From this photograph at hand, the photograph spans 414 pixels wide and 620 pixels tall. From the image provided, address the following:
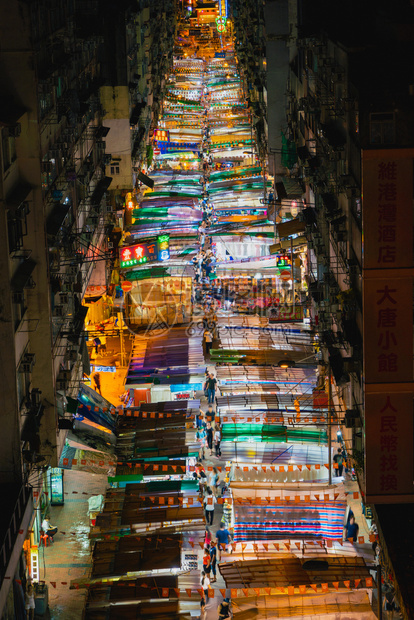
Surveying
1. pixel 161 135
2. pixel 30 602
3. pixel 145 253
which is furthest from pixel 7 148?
pixel 161 135

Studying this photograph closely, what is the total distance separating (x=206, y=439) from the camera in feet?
93.0

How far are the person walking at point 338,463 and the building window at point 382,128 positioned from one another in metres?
10.9

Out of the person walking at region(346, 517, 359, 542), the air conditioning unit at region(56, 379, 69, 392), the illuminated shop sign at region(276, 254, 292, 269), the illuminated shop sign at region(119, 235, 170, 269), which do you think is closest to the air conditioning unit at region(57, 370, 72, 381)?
the air conditioning unit at region(56, 379, 69, 392)

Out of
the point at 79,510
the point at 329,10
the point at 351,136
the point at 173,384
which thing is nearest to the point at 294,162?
the point at 329,10

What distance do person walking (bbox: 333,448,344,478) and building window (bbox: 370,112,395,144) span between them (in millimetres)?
10911

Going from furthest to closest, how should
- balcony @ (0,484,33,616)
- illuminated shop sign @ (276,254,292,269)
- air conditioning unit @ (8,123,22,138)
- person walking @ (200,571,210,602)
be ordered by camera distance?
illuminated shop sign @ (276,254,292,269)
person walking @ (200,571,210,602)
air conditioning unit @ (8,123,22,138)
balcony @ (0,484,33,616)

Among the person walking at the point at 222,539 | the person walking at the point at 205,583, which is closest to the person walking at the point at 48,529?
the person walking at the point at 222,539

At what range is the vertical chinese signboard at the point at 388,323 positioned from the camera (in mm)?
17219

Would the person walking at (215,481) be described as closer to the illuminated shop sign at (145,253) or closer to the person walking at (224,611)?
the person walking at (224,611)

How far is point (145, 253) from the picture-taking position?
36.3 meters

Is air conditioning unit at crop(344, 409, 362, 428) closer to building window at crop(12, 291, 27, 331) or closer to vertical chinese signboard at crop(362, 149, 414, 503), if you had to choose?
vertical chinese signboard at crop(362, 149, 414, 503)

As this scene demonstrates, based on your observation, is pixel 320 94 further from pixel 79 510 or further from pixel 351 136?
pixel 79 510

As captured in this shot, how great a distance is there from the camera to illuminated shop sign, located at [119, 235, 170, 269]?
35750mm

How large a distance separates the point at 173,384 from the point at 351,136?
12.2 m
